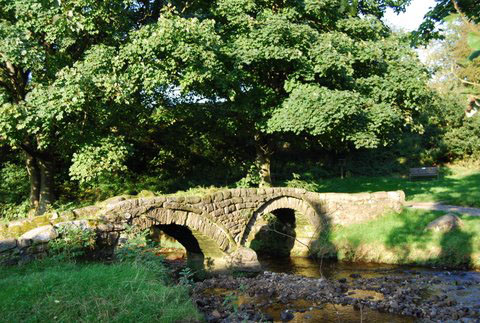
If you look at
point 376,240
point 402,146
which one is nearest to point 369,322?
point 376,240

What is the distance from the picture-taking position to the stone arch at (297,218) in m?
12.8

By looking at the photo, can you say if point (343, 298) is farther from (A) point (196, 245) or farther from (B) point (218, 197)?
(A) point (196, 245)

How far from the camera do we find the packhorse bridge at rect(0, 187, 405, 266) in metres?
9.07

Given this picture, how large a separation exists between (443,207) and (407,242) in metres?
2.87

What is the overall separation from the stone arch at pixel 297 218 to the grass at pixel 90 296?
6115mm

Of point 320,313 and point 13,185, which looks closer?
point 320,313

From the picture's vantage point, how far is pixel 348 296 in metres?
9.34

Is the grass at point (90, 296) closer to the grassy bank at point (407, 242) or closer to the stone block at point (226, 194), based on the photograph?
the stone block at point (226, 194)

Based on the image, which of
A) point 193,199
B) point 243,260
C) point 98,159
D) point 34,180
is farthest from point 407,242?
point 34,180

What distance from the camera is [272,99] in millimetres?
14234

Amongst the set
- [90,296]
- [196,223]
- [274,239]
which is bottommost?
[274,239]

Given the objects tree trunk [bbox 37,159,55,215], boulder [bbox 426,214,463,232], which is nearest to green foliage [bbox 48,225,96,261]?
tree trunk [bbox 37,159,55,215]

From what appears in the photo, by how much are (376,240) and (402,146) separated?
45.9 feet

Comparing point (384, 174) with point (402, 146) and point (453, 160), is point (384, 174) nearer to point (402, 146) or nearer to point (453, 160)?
point (402, 146)
